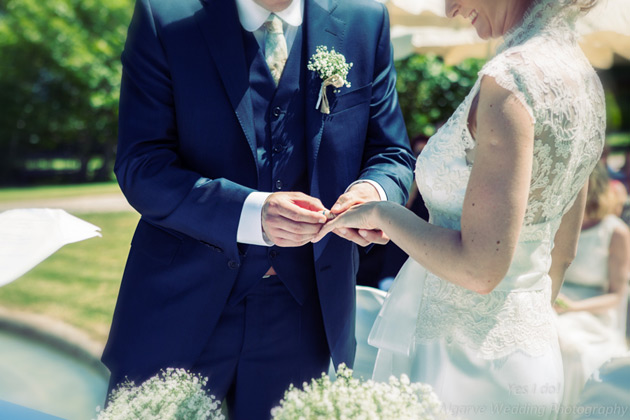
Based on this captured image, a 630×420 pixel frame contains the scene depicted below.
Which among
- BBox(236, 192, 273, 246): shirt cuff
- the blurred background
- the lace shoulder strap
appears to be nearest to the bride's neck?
the lace shoulder strap

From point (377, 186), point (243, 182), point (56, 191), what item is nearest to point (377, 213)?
point (377, 186)

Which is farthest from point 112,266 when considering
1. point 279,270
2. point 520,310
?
point 520,310

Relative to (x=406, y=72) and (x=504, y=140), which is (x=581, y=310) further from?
(x=406, y=72)

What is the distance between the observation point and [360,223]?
1669 millimetres

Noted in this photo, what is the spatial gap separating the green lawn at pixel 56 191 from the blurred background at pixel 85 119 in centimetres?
4

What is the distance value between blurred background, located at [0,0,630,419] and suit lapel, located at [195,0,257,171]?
2516mm

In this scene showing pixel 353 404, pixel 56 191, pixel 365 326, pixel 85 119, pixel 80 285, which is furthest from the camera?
pixel 85 119

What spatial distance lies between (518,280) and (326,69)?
0.84 metres

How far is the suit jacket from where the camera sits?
1757 mm

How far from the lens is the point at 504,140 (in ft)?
4.22

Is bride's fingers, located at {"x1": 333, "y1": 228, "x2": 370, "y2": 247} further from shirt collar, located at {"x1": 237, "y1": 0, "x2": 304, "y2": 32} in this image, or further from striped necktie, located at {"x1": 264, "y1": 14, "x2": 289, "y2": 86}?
shirt collar, located at {"x1": 237, "y1": 0, "x2": 304, "y2": 32}

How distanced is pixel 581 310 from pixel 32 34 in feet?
60.4

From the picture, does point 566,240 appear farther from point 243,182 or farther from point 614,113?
point 614,113

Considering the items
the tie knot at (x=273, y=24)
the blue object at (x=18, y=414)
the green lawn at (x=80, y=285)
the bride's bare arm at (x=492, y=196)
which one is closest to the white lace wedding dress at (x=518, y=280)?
the bride's bare arm at (x=492, y=196)
